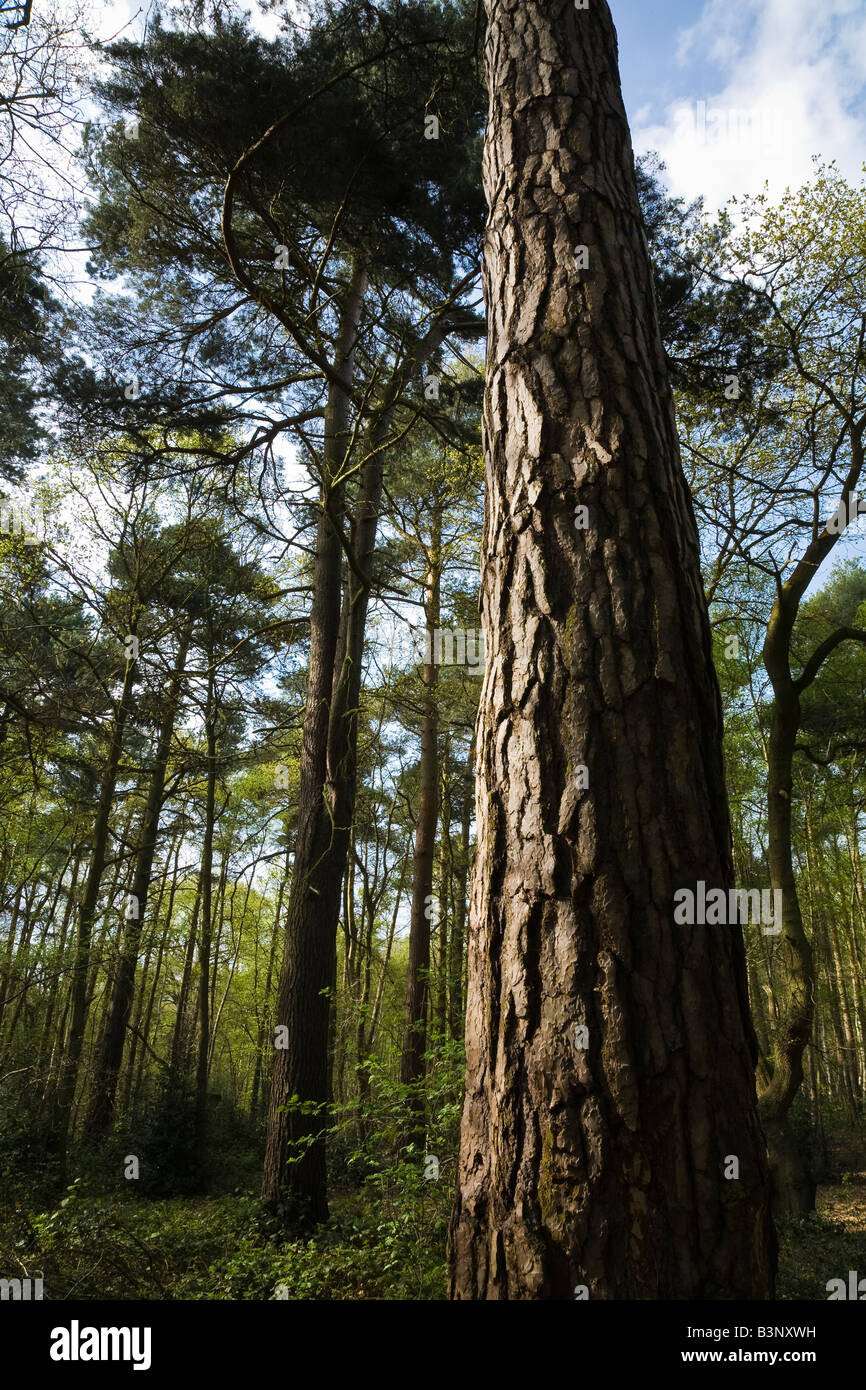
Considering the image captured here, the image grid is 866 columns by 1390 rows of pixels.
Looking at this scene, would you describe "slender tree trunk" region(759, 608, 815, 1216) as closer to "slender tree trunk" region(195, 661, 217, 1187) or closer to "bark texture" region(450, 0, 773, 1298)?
"slender tree trunk" region(195, 661, 217, 1187)

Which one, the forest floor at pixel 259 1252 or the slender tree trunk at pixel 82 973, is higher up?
the slender tree trunk at pixel 82 973

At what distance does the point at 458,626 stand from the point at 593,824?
9.81 metres

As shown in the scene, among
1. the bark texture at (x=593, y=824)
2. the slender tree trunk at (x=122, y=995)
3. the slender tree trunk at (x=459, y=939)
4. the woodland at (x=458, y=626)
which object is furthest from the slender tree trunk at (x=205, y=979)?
the bark texture at (x=593, y=824)

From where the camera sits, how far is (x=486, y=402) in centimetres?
206

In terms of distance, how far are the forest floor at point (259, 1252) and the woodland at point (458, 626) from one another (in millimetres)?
52

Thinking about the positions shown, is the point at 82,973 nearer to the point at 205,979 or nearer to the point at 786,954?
the point at 205,979

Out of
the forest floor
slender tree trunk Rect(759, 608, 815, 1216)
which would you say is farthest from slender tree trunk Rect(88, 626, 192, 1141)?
slender tree trunk Rect(759, 608, 815, 1216)

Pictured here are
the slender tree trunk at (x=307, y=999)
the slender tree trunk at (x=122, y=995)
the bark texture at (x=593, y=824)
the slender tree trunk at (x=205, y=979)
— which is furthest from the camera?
the slender tree trunk at (x=122, y=995)

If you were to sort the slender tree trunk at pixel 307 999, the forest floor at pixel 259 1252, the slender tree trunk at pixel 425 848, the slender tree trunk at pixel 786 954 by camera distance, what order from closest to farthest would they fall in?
the forest floor at pixel 259 1252 < the slender tree trunk at pixel 307 999 < the slender tree trunk at pixel 786 954 < the slender tree trunk at pixel 425 848

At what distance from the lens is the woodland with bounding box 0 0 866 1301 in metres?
1.47

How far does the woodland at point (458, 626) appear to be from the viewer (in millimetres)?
1470

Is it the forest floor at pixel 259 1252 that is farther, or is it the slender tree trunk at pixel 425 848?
the slender tree trunk at pixel 425 848

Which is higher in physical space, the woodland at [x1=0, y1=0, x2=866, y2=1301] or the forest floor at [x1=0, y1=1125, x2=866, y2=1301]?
the woodland at [x1=0, y1=0, x2=866, y2=1301]

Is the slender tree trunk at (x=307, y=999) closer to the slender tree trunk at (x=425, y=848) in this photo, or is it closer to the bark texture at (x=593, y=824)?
the slender tree trunk at (x=425, y=848)
